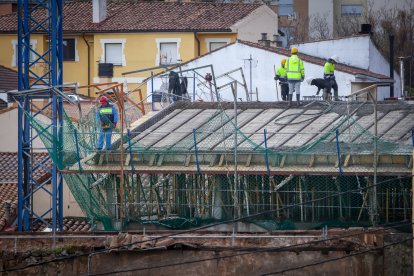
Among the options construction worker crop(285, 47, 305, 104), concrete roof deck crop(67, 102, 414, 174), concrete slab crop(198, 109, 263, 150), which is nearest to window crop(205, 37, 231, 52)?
construction worker crop(285, 47, 305, 104)

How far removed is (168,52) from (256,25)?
13.1 ft

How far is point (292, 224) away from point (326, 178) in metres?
1.39

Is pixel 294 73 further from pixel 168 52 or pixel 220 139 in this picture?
pixel 168 52

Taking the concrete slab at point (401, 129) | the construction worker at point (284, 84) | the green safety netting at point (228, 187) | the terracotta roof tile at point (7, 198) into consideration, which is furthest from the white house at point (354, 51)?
the green safety netting at point (228, 187)

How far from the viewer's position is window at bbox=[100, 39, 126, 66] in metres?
59.2

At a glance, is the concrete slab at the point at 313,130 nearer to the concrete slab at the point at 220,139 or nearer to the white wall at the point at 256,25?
the concrete slab at the point at 220,139

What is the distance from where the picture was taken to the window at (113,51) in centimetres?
5922

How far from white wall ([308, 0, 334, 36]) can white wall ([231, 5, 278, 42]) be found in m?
11.3

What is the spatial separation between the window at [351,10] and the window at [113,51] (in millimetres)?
15451

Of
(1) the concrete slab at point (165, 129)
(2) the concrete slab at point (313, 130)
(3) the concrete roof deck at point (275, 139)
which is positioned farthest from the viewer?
(1) the concrete slab at point (165, 129)

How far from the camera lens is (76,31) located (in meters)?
59.7

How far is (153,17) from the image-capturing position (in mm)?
59469

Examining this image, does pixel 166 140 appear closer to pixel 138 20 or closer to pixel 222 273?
pixel 222 273

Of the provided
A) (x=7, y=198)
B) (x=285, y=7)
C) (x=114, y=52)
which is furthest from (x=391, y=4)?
(x=7, y=198)
